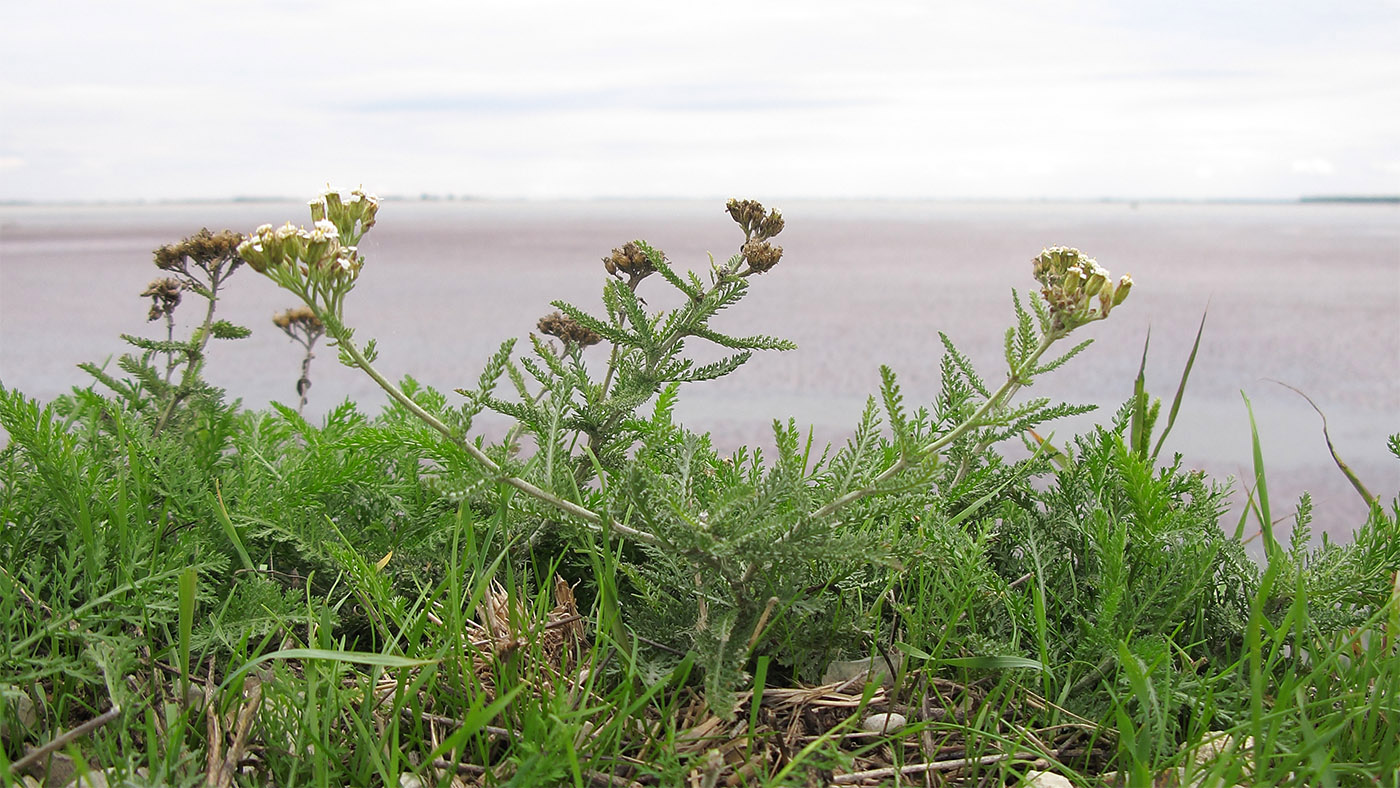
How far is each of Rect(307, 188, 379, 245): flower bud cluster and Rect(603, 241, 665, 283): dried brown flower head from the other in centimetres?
62

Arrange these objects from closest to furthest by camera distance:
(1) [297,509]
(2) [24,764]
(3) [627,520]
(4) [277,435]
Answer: (2) [24,764] → (3) [627,520] → (1) [297,509] → (4) [277,435]

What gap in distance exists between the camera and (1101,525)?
2.17 metres

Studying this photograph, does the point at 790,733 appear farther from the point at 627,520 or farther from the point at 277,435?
the point at 277,435

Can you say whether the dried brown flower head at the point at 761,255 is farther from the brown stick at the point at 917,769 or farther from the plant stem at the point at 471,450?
the brown stick at the point at 917,769

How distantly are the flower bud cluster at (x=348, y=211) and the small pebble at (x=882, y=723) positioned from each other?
1354mm

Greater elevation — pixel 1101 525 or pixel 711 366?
pixel 711 366

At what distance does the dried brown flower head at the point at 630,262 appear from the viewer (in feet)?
7.73

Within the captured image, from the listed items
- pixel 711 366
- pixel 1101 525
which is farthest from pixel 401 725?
pixel 1101 525

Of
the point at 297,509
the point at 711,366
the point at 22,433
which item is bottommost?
the point at 297,509

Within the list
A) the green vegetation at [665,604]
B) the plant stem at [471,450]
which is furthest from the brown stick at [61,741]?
the plant stem at [471,450]

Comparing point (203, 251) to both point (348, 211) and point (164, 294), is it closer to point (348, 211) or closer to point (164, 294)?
point (164, 294)

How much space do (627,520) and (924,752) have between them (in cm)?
73

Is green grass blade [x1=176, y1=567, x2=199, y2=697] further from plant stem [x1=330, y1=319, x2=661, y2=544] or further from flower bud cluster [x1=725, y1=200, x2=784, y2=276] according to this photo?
flower bud cluster [x1=725, y1=200, x2=784, y2=276]

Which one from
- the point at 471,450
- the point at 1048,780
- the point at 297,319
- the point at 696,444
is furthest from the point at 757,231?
the point at 297,319
